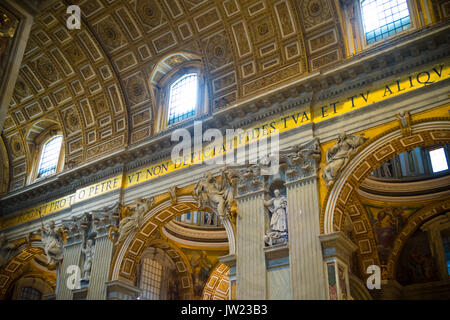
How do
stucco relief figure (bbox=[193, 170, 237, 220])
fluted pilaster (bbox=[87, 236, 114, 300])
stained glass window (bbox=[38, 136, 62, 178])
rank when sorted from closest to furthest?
stucco relief figure (bbox=[193, 170, 237, 220]), fluted pilaster (bbox=[87, 236, 114, 300]), stained glass window (bbox=[38, 136, 62, 178])

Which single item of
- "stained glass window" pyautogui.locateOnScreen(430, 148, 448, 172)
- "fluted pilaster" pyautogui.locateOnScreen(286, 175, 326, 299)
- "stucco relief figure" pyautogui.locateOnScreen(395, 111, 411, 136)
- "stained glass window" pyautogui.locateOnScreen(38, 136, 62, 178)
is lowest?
"fluted pilaster" pyautogui.locateOnScreen(286, 175, 326, 299)

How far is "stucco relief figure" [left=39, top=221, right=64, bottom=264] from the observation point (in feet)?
56.2

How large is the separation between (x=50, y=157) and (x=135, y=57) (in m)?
6.21

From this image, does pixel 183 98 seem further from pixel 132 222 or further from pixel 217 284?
pixel 217 284

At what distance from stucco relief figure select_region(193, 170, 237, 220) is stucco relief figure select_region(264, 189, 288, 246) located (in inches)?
44.0

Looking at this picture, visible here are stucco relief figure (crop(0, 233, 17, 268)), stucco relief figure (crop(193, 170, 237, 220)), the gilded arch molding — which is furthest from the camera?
stucco relief figure (crop(0, 233, 17, 268))

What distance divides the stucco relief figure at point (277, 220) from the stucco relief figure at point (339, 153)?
1.34 metres

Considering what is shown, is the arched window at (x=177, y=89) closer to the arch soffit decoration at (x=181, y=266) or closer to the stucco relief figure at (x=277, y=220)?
the stucco relief figure at (x=277, y=220)

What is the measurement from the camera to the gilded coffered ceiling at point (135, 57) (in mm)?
14883

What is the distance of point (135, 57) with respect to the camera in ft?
58.1

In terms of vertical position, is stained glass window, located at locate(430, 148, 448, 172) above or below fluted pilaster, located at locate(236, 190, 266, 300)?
above

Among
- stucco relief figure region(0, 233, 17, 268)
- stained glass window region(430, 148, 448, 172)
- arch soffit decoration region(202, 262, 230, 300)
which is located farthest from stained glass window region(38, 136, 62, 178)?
stained glass window region(430, 148, 448, 172)

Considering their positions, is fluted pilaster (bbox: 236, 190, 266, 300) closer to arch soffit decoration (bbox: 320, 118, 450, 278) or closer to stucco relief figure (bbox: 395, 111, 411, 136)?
arch soffit decoration (bbox: 320, 118, 450, 278)
